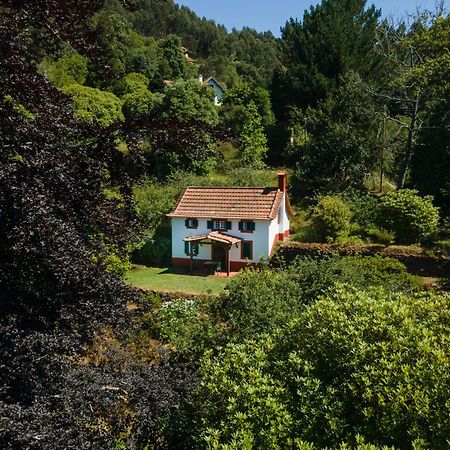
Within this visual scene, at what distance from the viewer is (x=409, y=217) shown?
2438 centimetres

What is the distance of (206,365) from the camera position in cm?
804

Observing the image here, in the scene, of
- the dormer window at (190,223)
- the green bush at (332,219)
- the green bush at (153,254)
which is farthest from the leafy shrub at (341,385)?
the green bush at (153,254)

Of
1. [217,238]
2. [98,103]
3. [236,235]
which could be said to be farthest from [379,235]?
[98,103]

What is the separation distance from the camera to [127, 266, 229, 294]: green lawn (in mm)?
23609

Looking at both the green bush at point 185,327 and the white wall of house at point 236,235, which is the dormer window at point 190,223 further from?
the green bush at point 185,327

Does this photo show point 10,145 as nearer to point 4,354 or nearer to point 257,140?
point 4,354

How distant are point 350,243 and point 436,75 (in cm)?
1229

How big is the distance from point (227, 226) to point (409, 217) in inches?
389

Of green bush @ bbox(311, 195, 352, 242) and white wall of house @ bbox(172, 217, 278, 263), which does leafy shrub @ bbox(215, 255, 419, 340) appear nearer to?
green bush @ bbox(311, 195, 352, 242)

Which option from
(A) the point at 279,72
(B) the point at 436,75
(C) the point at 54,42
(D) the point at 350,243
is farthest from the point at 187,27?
(C) the point at 54,42

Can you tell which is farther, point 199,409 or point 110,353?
point 110,353

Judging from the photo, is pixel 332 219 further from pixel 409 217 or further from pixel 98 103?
pixel 98 103

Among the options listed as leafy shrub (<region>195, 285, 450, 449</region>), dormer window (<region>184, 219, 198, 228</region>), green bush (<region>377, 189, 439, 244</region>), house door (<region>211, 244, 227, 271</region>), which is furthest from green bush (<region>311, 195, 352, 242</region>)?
leafy shrub (<region>195, 285, 450, 449</region>)

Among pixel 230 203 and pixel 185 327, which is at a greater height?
pixel 230 203
